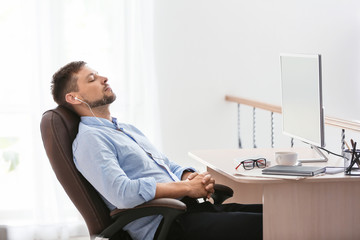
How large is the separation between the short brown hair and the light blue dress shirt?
0.14 meters

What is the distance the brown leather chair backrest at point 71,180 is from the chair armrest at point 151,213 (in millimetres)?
54

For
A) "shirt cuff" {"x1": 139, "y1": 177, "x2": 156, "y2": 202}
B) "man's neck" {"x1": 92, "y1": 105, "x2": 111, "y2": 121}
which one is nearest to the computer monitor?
"shirt cuff" {"x1": 139, "y1": 177, "x2": 156, "y2": 202}

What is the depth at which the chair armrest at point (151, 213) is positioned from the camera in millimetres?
2156

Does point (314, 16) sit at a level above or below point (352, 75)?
above

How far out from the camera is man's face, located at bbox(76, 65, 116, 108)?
99.2 inches

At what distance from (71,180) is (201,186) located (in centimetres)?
51

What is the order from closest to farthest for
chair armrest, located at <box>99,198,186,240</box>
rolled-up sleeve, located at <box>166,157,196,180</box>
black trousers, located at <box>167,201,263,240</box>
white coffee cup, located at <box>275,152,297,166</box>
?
chair armrest, located at <box>99,198,186,240</box> < black trousers, located at <box>167,201,263,240</box> < white coffee cup, located at <box>275,152,297,166</box> < rolled-up sleeve, located at <box>166,157,196,180</box>

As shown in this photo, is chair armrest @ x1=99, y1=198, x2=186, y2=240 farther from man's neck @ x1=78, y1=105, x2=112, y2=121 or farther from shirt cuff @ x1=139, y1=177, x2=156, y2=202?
man's neck @ x1=78, y1=105, x2=112, y2=121

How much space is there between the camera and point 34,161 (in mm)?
4070

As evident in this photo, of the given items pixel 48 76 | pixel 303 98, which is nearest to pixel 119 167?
pixel 303 98

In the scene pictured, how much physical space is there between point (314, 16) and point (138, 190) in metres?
2.84

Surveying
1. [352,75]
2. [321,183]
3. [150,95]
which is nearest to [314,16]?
[352,75]

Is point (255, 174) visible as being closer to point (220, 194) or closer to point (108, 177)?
→ point (220, 194)

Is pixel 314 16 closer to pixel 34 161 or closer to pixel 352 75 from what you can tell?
pixel 352 75
